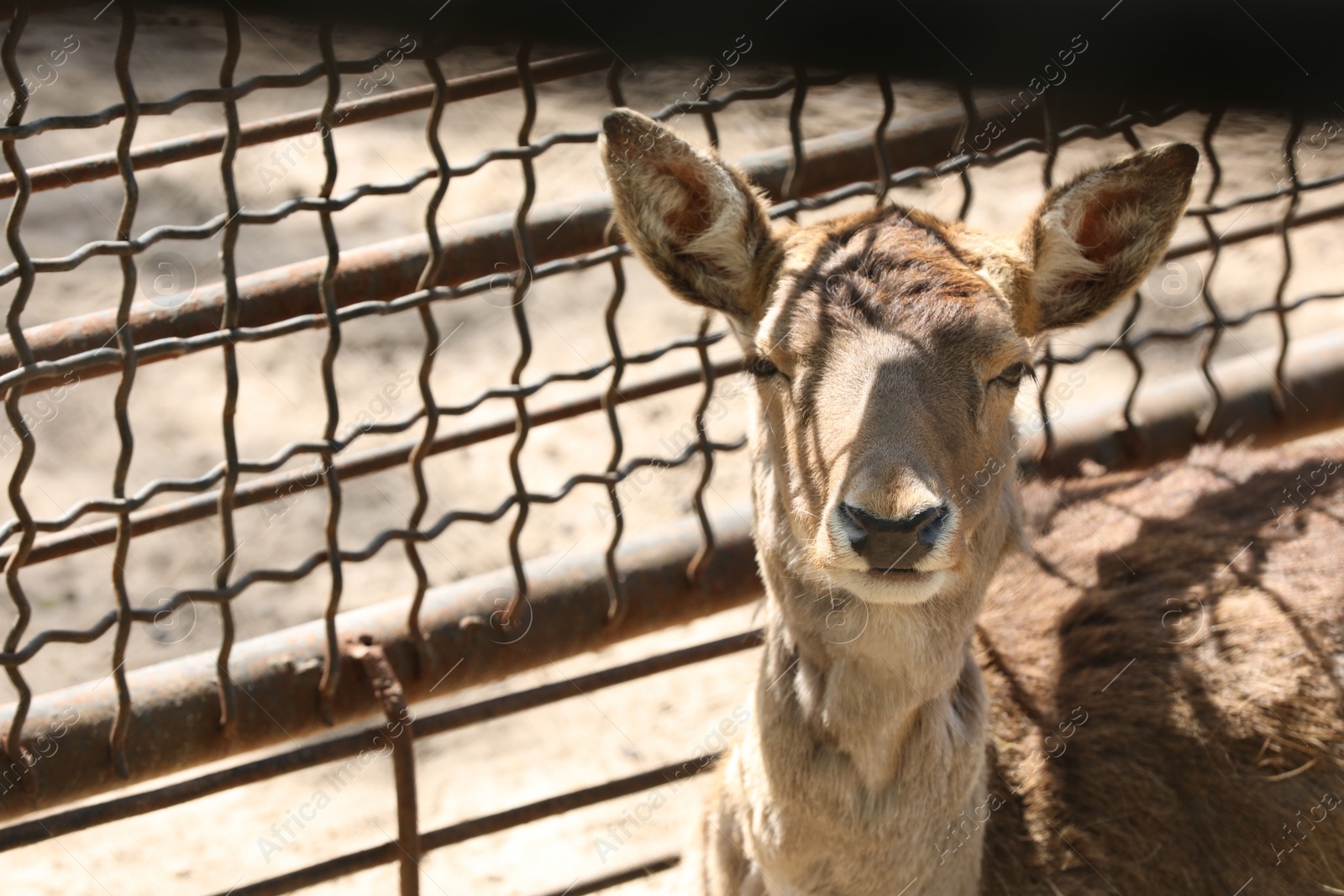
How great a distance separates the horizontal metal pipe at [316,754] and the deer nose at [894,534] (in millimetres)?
1546

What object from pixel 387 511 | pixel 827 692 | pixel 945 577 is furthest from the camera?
pixel 387 511

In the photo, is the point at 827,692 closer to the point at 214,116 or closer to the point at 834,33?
the point at 834,33

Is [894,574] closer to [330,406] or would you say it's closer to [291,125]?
[330,406]

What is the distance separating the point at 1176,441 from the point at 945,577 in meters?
2.17

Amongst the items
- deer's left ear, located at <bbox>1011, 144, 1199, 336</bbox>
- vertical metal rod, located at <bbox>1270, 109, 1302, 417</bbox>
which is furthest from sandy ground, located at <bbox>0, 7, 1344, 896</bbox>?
deer's left ear, located at <bbox>1011, 144, 1199, 336</bbox>

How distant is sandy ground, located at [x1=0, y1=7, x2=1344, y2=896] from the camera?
535 cm

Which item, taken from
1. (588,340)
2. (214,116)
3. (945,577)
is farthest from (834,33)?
(214,116)

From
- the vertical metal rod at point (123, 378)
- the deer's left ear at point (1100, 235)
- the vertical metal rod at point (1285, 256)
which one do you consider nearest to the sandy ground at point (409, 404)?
the vertical metal rod at point (1285, 256)

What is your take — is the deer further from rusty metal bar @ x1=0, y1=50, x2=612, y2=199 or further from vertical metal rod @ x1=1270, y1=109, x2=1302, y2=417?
vertical metal rod @ x1=1270, y1=109, x2=1302, y2=417

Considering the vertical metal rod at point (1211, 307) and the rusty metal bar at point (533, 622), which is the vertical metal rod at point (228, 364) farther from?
the vertical metal rod at point (1211, 307)

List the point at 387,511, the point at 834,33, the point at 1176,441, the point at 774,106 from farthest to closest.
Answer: the point at 774,106 → the point at 387,511 → the point at 1176,441 → the point at 834,33

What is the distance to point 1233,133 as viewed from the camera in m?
4.49

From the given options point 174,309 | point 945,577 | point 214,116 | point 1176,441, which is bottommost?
point 945,577

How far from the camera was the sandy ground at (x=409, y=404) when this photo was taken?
5.35 m
